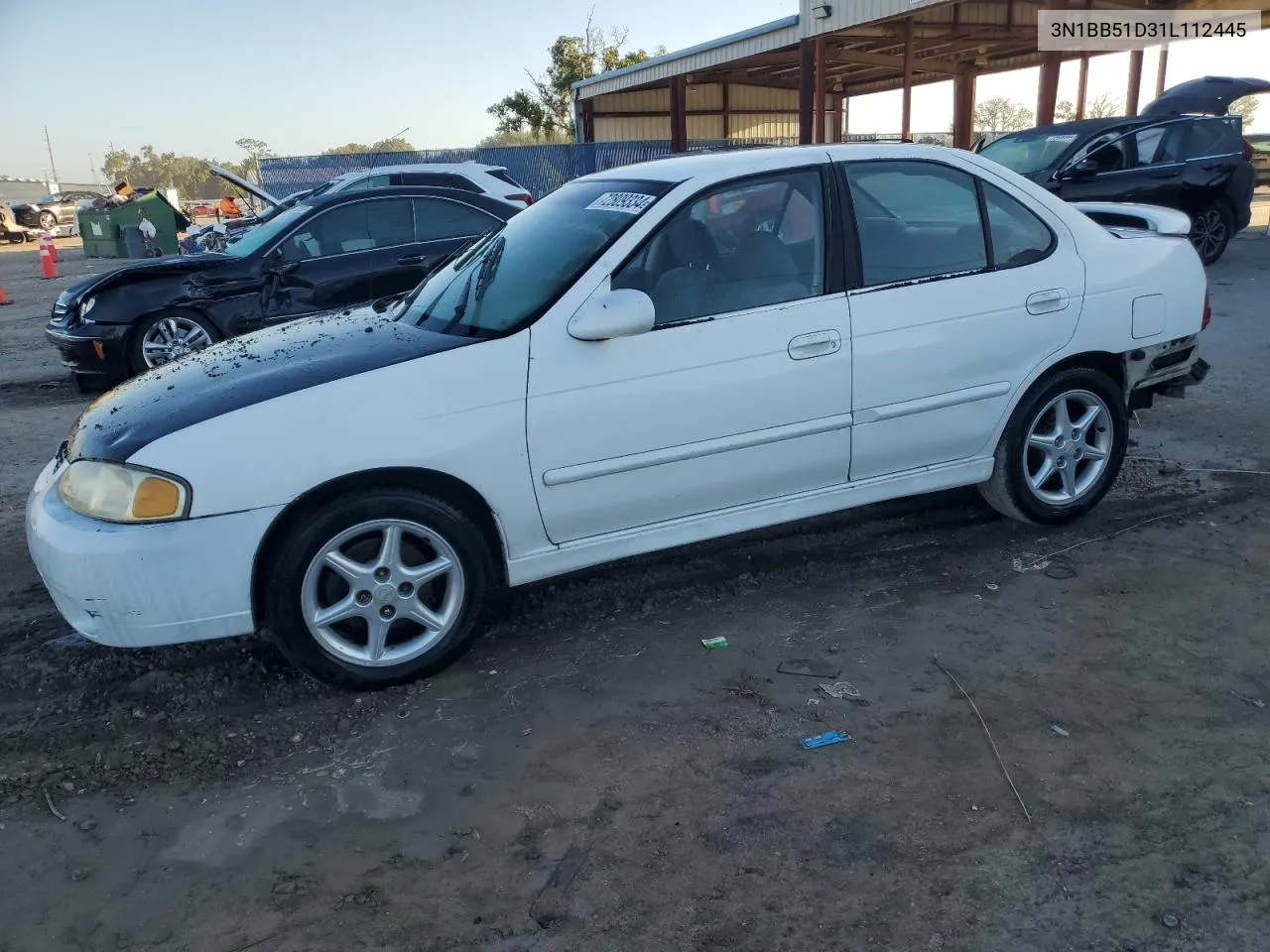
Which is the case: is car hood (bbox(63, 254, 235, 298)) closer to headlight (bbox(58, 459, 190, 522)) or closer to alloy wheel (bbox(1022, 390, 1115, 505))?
headlight (bbox(58, 459, 190, 522))

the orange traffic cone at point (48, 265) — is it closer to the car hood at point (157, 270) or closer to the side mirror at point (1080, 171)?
the car hood at point (157, 270)

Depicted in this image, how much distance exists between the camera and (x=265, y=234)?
26.6 ft

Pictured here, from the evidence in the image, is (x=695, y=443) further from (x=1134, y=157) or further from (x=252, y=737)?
(x=1134, y=157)

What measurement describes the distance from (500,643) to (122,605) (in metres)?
1.32

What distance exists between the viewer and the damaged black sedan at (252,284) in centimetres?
788

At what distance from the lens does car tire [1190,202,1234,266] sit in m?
12.0

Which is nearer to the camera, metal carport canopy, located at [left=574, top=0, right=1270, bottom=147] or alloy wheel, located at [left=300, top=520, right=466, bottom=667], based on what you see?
alloy wheel, located at [left=300, top=520, right=466, bottom=667]

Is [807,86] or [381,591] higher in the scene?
[807,86]

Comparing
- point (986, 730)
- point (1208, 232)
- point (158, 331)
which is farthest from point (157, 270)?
point (1208, 232)

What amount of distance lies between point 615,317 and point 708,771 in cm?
153

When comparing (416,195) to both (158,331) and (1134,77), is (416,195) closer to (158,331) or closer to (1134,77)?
(158,331)

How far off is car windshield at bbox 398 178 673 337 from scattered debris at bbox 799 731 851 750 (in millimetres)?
1712

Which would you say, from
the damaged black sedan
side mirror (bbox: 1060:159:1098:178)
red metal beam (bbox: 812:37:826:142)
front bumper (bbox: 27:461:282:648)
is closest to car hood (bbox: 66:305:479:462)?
front bumper (bbox: 27:461:282:648)

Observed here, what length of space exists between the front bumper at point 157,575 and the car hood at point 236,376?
28cm
